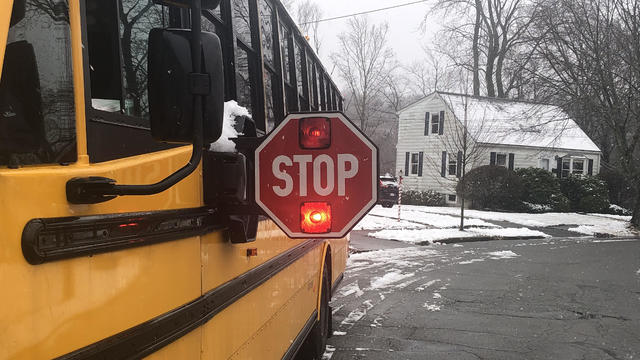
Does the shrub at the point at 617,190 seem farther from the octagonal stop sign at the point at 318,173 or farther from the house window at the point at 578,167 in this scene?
the octagonal stop sign at the point at 318,173

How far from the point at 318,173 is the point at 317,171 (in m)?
0.01

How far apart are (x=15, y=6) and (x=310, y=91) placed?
3.95 meters

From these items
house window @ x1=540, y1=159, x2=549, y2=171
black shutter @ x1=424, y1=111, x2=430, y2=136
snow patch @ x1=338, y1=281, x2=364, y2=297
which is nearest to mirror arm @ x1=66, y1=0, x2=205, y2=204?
snow patch @ x1=338, y1=281, x2=364, y2=297

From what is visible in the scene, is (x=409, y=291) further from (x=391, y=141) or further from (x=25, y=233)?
(x=391, y=141)

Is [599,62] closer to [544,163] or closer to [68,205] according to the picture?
[544,163]

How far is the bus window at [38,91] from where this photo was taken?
1.14m

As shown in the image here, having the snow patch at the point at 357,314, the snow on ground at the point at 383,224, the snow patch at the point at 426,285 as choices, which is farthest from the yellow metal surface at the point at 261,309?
the snow on ground at the point at 383,224

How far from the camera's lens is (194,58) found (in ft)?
4.60

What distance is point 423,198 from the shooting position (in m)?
28.9

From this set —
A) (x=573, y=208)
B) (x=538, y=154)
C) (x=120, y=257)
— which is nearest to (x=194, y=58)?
(x=120, y=257)

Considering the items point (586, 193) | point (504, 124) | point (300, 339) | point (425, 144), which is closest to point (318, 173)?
point (300, 339)

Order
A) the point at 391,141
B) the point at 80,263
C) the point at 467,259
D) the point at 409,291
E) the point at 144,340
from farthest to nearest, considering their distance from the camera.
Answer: the point at 391,141 → the point at 467,259 → the point at 409,291 → the point at 144,340 → the point at 80,263

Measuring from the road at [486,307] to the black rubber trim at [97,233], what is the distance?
3821 mm

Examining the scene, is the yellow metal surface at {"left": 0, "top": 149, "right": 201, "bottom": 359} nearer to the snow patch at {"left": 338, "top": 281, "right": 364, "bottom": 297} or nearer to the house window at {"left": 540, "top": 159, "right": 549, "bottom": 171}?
the snow patch at {"left": 338, "top": 281, "right": 364, "bottom": 297}
